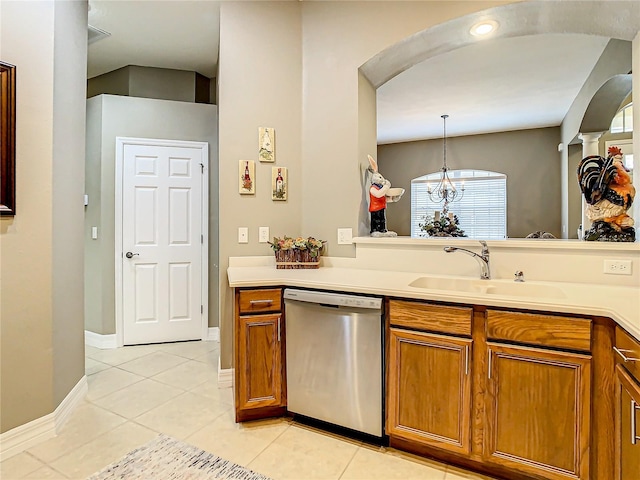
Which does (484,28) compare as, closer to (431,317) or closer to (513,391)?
(431,317)

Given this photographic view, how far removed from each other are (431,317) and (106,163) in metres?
3.36

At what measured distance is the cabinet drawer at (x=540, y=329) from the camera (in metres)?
1.46

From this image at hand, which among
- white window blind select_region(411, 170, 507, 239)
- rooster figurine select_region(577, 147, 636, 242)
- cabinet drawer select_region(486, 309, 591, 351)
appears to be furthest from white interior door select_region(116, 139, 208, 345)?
white window blind select_region(411, 170, 507, 239)

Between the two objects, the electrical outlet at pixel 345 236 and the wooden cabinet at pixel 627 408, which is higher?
the electrical outlet at pixel 345 236

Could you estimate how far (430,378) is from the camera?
1758mm

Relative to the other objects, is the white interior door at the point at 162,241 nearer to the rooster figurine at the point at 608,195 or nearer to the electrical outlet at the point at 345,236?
the electrical outlet at the point at 345,236

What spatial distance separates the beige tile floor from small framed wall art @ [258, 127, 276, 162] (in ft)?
5.97

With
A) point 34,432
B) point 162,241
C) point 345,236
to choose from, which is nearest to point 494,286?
point 345,236

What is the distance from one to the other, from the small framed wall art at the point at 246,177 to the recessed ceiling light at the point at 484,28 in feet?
6.00

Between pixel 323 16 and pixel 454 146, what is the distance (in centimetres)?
487

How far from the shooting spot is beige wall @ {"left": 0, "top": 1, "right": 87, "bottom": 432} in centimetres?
185

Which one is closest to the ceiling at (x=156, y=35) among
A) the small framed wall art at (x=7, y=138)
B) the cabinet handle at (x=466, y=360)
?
the small framed wall art at (x=7, y=138)

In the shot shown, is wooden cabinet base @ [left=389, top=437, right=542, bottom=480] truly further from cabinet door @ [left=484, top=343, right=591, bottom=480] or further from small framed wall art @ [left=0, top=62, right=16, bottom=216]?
small framed wall art @ [left=0, top=62, right=16, bottom=216]

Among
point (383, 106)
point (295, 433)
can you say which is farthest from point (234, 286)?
point (383, 106)
